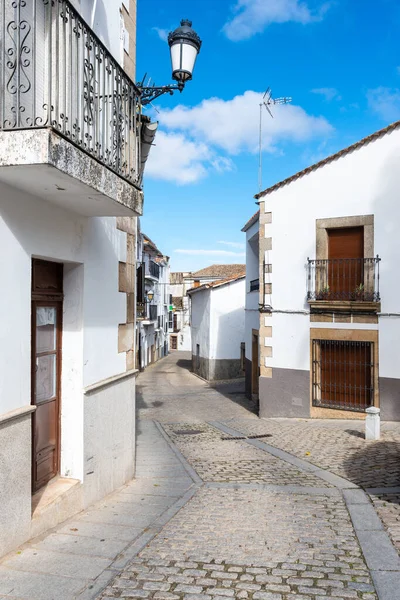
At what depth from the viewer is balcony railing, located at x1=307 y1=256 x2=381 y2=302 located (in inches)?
472

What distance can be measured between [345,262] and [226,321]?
14.4 metres

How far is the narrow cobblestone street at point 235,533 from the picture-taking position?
3768 millimetres

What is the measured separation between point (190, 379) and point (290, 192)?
1600 cm

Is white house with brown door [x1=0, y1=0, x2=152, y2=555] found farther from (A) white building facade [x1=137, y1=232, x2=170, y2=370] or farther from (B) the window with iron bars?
(A) white building facade [x1=137, y1=232, x2=170, y2=370]

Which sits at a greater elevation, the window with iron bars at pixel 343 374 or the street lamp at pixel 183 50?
the street lamp at pixel 183 50

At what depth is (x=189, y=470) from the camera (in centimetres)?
769

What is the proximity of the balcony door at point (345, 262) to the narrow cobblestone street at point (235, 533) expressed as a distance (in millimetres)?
4165

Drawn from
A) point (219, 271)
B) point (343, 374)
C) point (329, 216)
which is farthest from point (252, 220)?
point (219, 271)

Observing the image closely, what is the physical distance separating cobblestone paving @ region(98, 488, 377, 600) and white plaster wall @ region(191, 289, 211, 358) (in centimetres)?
2095

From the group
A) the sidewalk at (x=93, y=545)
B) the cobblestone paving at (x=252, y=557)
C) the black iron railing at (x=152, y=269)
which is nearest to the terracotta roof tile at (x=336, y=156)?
the sidewalk at (x=93, y=545)

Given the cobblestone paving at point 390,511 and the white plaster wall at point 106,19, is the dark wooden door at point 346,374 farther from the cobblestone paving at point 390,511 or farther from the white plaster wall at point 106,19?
the white plaster wall at point 106,19

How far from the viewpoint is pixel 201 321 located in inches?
1133

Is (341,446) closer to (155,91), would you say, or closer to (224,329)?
(155,91)

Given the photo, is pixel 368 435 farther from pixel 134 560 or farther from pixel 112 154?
pixel 112 154
